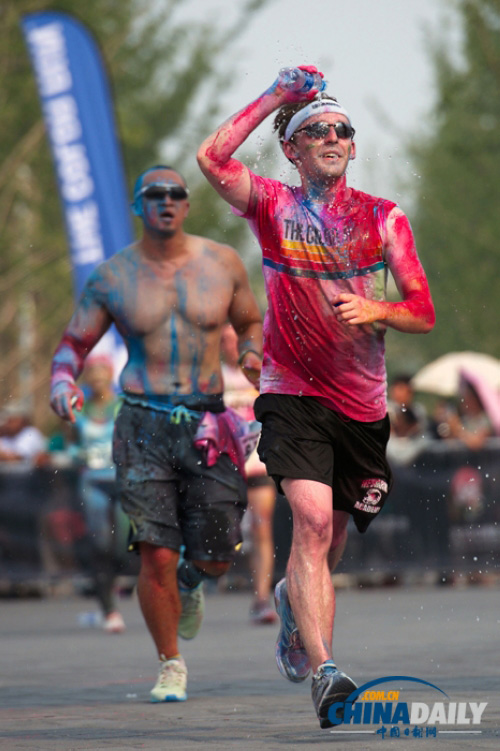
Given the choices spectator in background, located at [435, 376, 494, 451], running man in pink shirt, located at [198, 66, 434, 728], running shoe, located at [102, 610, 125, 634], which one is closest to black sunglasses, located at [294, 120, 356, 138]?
running man in pink shirt, located at [198, 66, 434, 728]

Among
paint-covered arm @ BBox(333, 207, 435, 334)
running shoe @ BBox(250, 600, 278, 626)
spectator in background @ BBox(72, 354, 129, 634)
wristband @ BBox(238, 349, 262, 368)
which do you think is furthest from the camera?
spectator in background @ BBox(72, 354, 129, 634)

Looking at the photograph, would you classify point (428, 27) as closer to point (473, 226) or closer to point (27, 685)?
point (473, 226)

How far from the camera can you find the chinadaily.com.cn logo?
16.2ft

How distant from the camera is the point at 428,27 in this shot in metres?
23.7

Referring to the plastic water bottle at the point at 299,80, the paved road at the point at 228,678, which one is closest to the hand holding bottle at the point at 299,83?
the plastic water bottle at the point at 299,80

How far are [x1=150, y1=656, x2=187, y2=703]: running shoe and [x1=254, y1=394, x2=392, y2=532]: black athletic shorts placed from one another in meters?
1.10

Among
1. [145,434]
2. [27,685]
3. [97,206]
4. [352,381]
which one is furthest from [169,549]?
[97,206]

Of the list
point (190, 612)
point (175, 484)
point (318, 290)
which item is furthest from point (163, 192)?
point (190, 612)

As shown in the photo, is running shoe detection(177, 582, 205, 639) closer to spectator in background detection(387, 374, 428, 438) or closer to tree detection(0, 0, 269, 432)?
spectator in background detection(387, 374, 428, 438)

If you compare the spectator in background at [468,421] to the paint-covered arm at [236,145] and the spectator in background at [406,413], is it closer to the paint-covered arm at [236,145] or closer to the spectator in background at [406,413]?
the spectator in background at [406,413]

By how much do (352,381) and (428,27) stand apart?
19.0m

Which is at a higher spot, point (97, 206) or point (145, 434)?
point (97, 206)

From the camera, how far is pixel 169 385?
22.1ft

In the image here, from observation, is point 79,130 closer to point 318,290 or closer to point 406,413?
point 406,413
